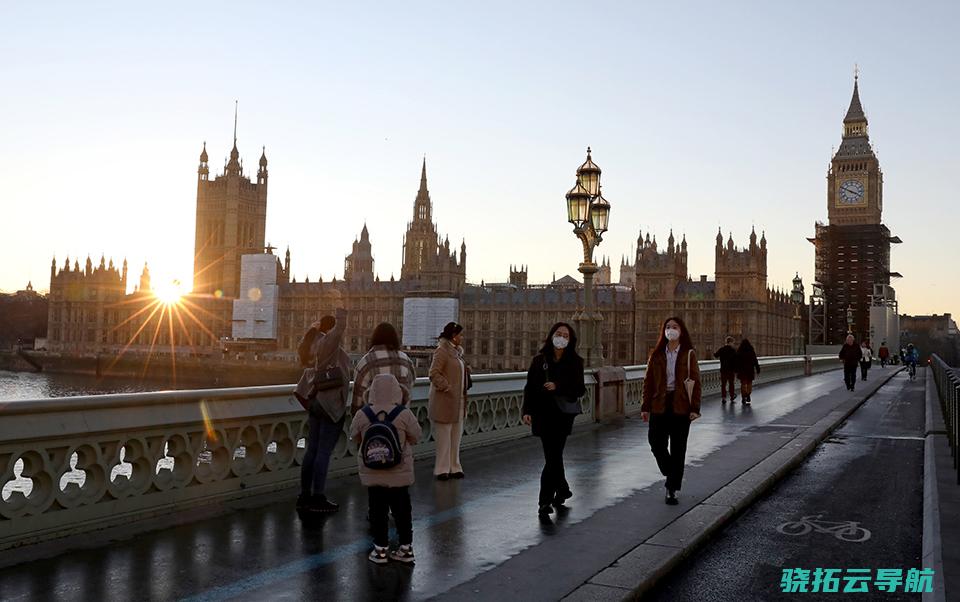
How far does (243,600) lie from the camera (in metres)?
5.15

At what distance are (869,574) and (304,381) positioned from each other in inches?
Answer: 199

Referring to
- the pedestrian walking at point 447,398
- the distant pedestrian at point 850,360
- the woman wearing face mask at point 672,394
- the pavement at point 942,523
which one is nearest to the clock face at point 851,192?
the distant pedestrian at point 850,360

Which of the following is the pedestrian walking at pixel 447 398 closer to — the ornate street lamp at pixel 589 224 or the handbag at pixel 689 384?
the handbag at pixel 689 384

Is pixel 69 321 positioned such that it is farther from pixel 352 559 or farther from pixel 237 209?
pixel 352 559

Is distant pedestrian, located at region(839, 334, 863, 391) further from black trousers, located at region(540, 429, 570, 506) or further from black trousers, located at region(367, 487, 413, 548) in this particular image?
black trousers, located at region(367, 487, 413, 548)

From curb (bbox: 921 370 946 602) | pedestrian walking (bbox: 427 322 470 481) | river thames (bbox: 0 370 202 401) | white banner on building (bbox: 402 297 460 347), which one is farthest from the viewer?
white banner on building (bbox: 402 297 460 347)

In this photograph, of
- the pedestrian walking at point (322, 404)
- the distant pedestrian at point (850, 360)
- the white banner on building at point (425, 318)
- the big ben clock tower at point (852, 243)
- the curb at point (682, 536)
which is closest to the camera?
the curb at point (682, 536)

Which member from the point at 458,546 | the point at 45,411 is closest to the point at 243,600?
the point at 458,546

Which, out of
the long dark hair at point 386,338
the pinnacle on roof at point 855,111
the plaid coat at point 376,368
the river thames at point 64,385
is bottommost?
the river thames at point 64,385

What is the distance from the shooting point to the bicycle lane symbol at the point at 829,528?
24.6 ft

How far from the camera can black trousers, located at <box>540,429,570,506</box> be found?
7.71 meters

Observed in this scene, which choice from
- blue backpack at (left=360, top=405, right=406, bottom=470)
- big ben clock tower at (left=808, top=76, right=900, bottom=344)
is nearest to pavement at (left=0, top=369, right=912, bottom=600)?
blue backpack at (left=360, top=405, right=406, bottom=470)

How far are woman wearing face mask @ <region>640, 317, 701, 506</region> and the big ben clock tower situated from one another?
374 feet

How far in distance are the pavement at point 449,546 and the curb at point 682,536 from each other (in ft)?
0.06
